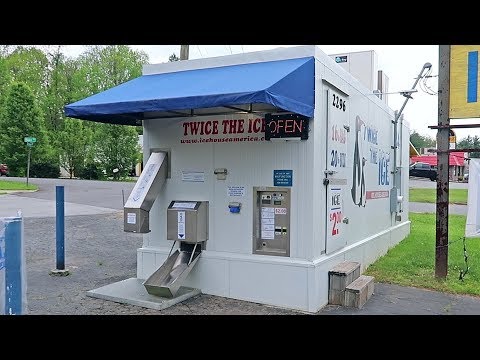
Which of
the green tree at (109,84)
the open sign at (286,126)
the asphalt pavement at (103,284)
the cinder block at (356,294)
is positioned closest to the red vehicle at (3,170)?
the green tree at (109,84)

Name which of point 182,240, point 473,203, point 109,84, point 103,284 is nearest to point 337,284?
point 182,240

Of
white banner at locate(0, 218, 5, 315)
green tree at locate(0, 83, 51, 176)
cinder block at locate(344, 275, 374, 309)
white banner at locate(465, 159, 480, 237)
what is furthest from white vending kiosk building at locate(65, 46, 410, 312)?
green tree at locate(0, 83, 51, 176)

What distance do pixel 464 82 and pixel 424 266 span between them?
11.3 ft

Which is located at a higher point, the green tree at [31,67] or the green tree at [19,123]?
the green tree at [31,67]

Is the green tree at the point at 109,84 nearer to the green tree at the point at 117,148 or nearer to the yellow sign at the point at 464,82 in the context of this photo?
the green tree at the point at 117,148

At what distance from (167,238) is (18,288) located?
2534 mm

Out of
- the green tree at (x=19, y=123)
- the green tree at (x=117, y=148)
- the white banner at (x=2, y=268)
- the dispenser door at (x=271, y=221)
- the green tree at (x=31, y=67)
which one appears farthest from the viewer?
the green tree at (x=31, y=67)

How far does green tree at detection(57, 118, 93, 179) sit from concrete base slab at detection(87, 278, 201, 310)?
114 feet

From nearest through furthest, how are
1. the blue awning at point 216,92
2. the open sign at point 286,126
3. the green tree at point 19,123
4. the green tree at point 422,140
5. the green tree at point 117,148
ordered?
1. the blue awning at point 216,92
2. the open sign at point 286,126
3. the green tree at point 19,123
4. the green tree at point 117,148
5. the green tree at point 422,140

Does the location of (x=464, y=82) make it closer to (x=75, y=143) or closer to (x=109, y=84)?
(x=75, y=143)

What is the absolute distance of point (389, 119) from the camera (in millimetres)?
11172

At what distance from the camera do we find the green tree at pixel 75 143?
39.7 m

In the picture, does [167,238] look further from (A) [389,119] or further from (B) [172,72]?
(A) [389,119]

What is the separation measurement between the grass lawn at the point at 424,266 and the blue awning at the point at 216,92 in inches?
144
